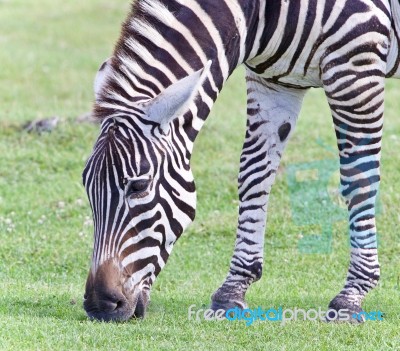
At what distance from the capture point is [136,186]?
570 cm

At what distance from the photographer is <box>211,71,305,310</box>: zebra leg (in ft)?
23.2

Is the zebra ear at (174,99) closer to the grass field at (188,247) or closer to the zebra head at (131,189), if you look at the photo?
the zebra head at (131,189)

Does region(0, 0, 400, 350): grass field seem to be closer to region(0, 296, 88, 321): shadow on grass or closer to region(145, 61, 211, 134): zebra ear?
region(0, 296, 88, 321): shadow on grass

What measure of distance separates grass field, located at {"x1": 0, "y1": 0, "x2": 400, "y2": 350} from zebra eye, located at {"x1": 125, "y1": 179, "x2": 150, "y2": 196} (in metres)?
0.86

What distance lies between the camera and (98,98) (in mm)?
5859

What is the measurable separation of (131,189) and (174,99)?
24.4 inches

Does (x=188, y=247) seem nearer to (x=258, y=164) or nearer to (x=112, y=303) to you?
(x=258, y=164)

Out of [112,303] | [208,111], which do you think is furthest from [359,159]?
[112,303]

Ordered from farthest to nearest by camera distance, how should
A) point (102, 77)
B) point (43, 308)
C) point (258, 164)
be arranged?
point (258, 164) → point (43, 308) → point (102, 77)

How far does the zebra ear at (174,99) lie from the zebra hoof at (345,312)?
1.90 m

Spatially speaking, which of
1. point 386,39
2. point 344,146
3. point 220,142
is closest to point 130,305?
point 344,146

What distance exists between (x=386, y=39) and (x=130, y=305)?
2.60 meters

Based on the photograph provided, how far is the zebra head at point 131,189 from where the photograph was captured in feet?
18.5

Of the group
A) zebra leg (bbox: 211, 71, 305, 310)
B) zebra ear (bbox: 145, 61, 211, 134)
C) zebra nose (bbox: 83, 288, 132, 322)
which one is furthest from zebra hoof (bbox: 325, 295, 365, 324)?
zebra ear (bbox: 145, 61, 211, 134)
